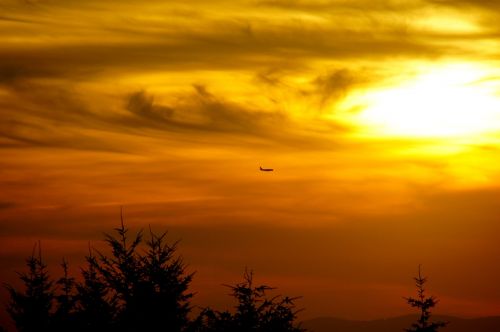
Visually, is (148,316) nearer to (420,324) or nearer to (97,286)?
(97,286)

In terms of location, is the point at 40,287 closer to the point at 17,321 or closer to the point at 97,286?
the point at 17,321

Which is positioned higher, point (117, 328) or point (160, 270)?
point (160, 270)

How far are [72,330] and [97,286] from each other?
240cm

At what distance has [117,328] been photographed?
1437 inches

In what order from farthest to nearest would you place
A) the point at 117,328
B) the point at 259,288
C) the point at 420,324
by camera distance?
the point at 420,324, the point at 259,288, the point at 117,328

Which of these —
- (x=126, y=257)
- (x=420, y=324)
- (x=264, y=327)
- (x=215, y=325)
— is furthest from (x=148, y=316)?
(x=420, y=324)

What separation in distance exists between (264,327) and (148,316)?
10.1m

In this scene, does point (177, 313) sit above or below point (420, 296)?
below

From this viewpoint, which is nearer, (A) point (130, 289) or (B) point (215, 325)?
(A) point (130, 289)

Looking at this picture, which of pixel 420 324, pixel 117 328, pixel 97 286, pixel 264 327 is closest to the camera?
pixel 117 328

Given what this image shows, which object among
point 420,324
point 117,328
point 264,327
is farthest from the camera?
point 420,324

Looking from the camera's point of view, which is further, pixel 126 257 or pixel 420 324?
pixel 420 324

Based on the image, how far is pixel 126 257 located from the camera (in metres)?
39.9

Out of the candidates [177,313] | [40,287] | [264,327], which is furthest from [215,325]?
[40,287]
